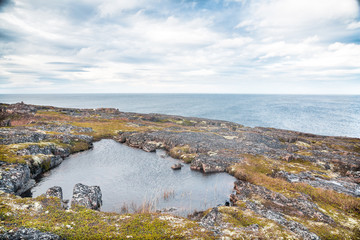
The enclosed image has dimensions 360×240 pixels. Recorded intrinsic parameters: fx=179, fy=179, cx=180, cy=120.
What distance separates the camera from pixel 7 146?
3847 centimetres

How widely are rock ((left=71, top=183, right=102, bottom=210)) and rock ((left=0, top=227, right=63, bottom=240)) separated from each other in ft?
27.8

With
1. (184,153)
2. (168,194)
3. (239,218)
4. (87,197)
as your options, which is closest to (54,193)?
(87,197)

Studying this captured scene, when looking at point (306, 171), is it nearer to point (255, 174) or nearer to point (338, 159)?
point (255, 174)

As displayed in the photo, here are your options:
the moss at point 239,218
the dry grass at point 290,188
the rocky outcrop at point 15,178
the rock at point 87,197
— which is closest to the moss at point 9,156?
the rocky outcrop at point 15,178

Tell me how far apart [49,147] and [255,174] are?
50.6 m

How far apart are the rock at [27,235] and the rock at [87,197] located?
8476mm

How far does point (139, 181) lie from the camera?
3828cm

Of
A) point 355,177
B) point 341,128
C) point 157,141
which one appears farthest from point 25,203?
point 341,128

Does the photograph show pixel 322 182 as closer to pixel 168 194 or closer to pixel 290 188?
pixel 290 188

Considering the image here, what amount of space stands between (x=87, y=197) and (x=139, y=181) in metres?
14.0

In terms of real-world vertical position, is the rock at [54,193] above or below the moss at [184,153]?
above

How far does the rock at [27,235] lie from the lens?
14.1m

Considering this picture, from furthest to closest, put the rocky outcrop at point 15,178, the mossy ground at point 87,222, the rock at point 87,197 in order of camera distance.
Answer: the rocky outcrop at point 15,178
the rock at point 87,197
the mossy ground at point 87,222

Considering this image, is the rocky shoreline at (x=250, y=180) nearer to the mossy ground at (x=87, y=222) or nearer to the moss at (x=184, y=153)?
the moss at (x=184, y=153)
